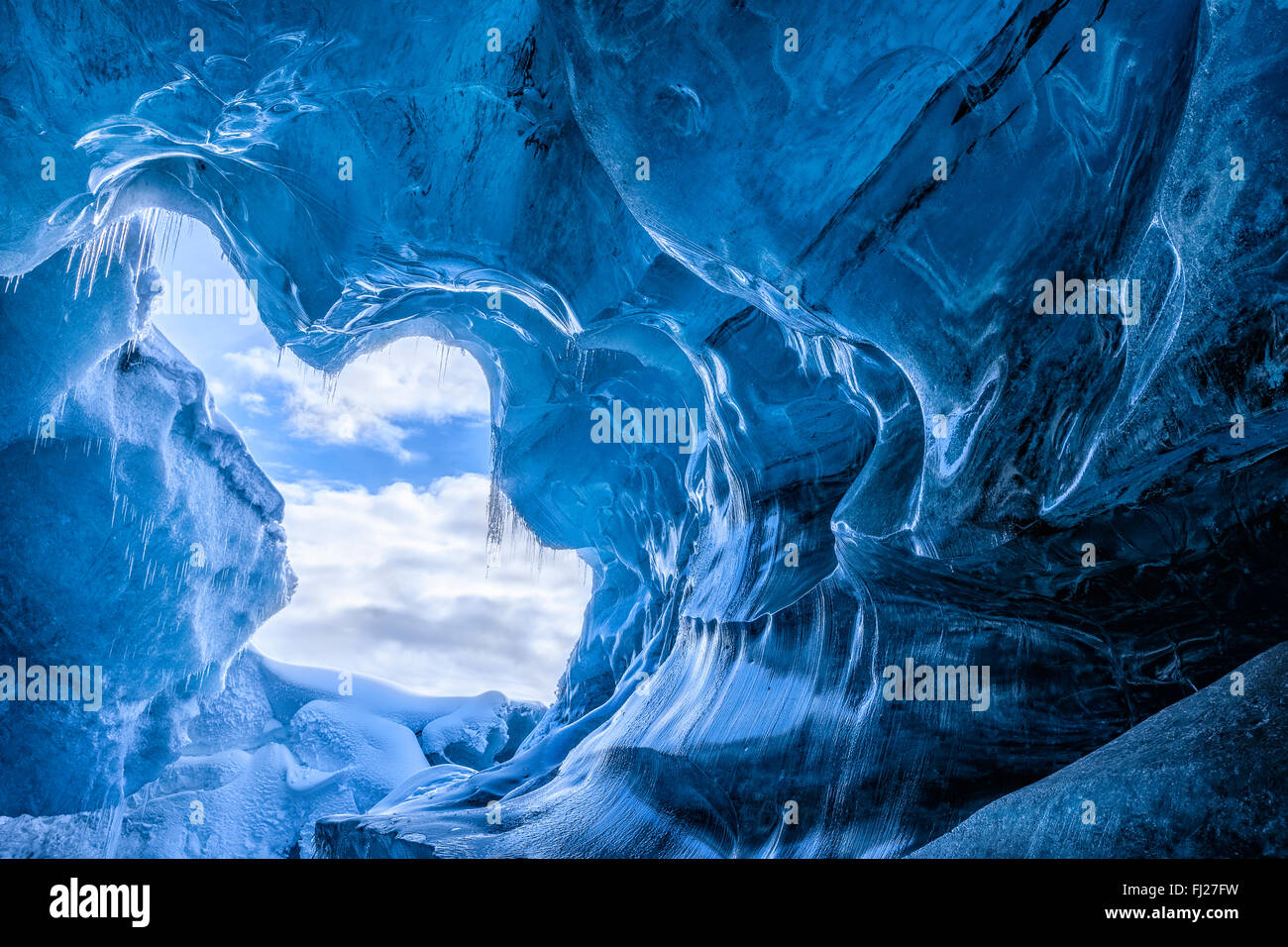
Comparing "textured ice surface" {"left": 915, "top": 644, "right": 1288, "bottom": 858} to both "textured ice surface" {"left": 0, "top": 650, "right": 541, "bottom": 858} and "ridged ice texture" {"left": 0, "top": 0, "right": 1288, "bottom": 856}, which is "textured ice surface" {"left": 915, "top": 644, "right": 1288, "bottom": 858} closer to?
"ridged ice texture" {"left": 0, "top": 0, "right": 1288, "bottom": 856}

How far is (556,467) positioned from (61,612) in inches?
220

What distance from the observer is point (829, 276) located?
4.01 metres

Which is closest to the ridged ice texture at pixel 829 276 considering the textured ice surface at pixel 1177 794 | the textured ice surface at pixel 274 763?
the textured ice surface at pixel 1177 794

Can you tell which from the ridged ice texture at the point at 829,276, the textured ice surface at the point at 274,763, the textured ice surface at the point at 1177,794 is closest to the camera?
the textured ice surface at the point at 1177,794

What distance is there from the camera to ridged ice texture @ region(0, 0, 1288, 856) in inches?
121

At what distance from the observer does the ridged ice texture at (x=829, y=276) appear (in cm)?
306

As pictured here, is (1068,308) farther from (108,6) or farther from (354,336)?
(354,336)

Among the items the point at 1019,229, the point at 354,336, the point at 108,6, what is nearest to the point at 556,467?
the point at 354,336

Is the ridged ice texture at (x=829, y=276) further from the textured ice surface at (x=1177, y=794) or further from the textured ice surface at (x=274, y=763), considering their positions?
Answer: the textured ice surface at (x=274, y=763)

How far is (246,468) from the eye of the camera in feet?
34.0

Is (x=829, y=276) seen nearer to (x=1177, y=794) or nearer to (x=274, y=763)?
(x=1177, y=794)

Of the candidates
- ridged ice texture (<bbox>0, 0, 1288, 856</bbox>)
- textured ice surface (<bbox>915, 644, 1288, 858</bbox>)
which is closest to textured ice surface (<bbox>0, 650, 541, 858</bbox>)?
ridged ice texture (<bbox>0, 0, 1288, 856</bbox>)

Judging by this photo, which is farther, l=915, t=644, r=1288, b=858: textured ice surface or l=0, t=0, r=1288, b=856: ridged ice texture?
l=0, t=0, r=1288, b=856: ridged ice texture
